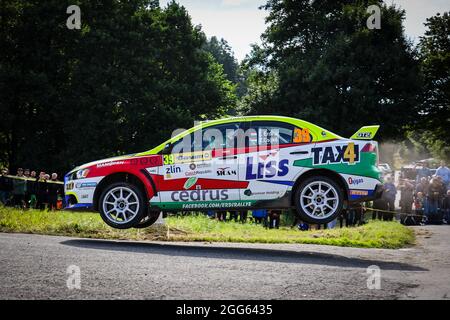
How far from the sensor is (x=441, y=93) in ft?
114

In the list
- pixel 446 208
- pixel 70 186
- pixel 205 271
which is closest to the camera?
pixel 205 271

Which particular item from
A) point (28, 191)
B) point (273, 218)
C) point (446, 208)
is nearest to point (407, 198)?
point (446, 208)

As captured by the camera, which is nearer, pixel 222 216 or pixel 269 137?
pixel 269 137

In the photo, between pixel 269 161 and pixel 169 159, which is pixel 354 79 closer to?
pixel 269 161

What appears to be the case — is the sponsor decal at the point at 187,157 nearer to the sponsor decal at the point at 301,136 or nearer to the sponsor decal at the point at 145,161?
the sponsor decal at the point at 145,161

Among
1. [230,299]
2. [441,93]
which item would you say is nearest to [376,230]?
[230,299]

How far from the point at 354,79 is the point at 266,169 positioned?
1976 centimetres

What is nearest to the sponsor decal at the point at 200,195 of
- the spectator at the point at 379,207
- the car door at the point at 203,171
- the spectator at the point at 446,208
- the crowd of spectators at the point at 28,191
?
the car door at the point at 203,171

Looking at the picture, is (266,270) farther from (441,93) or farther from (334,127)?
(441,93)

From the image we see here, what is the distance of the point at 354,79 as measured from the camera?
2706cm

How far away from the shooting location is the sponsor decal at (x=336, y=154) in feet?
29.2

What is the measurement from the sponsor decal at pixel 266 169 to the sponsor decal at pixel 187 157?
2.56 ft

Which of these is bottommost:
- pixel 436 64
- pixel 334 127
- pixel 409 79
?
pixel 334 127
